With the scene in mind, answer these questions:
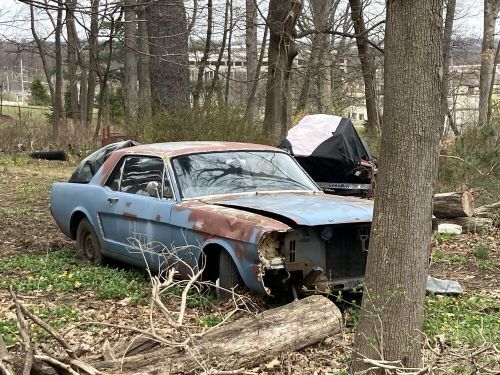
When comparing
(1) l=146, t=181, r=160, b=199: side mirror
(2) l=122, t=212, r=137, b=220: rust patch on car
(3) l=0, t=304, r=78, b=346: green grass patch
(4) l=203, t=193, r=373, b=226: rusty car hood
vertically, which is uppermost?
(1) l=146, t=181, r=160, b=199: side mirror

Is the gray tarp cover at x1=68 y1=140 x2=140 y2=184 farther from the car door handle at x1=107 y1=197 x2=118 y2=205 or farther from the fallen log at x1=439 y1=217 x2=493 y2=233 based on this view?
the fallen log at x1=439 y1=217 x2=493 y2=233

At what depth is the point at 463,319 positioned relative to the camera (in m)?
5.62

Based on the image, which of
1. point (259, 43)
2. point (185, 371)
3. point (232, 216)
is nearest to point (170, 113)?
point (232, 216)

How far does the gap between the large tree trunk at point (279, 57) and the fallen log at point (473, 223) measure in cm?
521

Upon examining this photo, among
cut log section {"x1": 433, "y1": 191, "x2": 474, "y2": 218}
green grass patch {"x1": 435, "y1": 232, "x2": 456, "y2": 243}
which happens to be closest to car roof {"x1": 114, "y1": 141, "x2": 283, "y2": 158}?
green grass patch {"x1": 435, "y1": 232, "x2": 456, "y2": 243}

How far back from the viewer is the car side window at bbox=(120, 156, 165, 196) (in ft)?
23.2

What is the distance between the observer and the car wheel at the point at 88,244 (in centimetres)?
786

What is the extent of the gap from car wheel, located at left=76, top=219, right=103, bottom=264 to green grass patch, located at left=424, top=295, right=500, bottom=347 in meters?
3.90

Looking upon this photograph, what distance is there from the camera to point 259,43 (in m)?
33.6

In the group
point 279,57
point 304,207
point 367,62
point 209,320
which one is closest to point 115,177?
point 304,207

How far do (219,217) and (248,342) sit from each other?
1.75 metres

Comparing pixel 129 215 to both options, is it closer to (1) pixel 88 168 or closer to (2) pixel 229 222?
(1) pixel 88 168

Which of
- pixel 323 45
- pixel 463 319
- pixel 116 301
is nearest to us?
pixel 463 319

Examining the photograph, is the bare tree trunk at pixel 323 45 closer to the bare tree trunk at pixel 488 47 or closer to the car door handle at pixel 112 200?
the bare tree trunk at pixel 488 47
